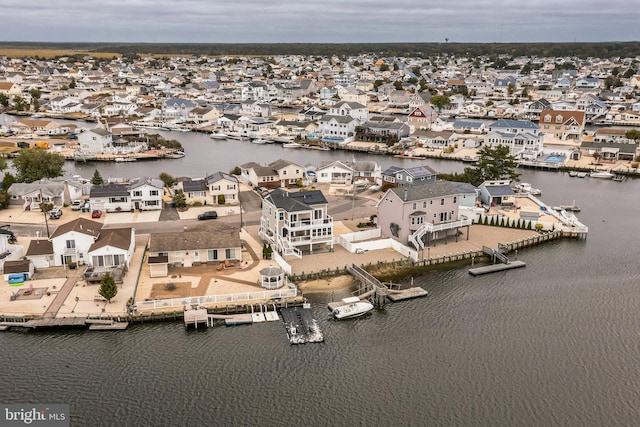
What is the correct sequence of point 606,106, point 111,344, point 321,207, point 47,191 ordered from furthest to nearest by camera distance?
point 606,106 → point 47,191 → point 321,207 → point 111,344

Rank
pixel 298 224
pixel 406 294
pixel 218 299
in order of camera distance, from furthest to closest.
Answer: pixel 298 224, pixel 406 294, pixel 218 299

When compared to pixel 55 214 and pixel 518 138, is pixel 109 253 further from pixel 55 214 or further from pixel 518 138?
pixel 518 138

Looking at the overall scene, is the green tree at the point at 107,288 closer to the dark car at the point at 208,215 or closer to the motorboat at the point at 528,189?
the dark car at the point at 208,215

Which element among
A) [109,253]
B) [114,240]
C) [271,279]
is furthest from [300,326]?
[114,240]

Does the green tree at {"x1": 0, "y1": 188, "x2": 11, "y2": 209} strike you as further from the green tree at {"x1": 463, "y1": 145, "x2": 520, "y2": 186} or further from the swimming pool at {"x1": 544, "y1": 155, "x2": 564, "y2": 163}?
the swimming pool at {"x1": 544, "y1": 155, "x2": 564, "y2": 163}

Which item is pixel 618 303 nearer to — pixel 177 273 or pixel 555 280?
pixel 555 280

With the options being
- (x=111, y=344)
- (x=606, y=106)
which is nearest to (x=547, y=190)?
(x=111, y=344)

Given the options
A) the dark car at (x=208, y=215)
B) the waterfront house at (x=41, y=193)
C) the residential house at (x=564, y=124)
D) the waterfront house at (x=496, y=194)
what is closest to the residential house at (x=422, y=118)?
the residential house at (x=564, y=124)
